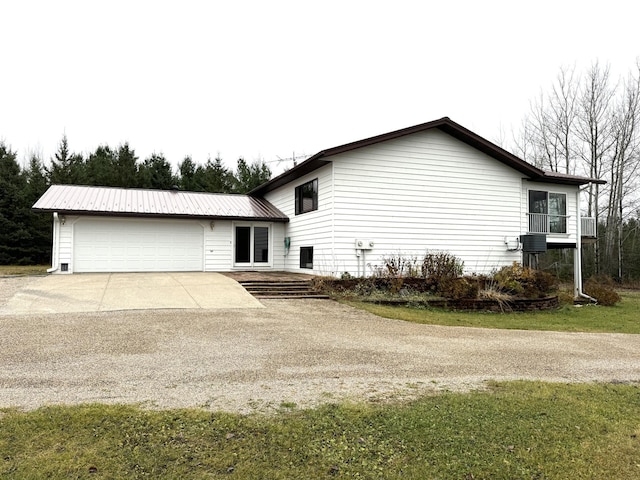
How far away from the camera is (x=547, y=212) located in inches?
727

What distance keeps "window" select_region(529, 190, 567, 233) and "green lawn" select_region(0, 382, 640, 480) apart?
15.0 metres

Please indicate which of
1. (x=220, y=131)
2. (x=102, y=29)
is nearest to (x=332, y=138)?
(x=220, y=131)

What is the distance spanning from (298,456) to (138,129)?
135ft

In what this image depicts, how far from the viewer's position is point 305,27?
14.1m

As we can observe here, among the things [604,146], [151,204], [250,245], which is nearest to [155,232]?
[151,204]

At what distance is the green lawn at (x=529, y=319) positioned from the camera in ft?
33.3

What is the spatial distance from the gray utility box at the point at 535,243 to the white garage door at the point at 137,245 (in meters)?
12.9

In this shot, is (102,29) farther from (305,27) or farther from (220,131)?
(220,131)

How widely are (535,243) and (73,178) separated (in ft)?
91.5

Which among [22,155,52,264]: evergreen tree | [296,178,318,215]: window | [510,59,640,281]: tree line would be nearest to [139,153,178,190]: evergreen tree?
[22,155,52,264]: evergreen tree

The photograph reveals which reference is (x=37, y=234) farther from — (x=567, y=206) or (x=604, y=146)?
(x=604, y=146)

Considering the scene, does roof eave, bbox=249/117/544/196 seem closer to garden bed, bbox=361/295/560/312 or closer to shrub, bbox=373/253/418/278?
shrub, bbox=373/253/418/278

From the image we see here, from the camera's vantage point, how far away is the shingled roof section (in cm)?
1453

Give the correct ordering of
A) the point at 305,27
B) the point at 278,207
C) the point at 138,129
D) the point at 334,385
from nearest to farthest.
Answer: the point at 334,385
the point at 305,27
the point at 278,207
the point at 138,129
